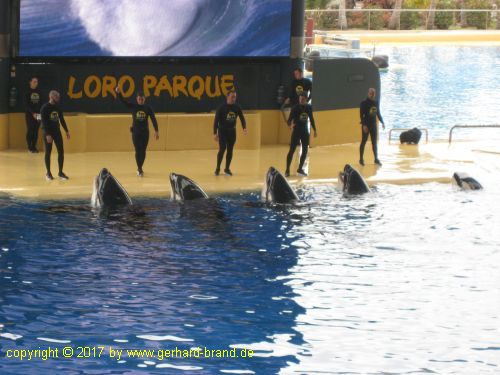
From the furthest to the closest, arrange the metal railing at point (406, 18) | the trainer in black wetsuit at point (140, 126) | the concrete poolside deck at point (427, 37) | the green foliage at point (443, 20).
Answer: the green foliage at point (443, 20) < the metal railing at point (406, 18) < the concrete poolside deck at point (427, 37) < the trainer in black wetsuit at point (140, 126)

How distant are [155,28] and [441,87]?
20.0 metres

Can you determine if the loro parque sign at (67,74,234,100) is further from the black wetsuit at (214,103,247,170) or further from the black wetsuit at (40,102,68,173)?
the black wetsuit at (40,102,68,173)

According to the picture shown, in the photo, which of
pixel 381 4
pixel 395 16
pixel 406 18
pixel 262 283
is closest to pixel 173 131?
Answer: pixel 262 283

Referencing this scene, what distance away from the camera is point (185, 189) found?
63.9ft

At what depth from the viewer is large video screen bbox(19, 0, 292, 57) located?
2297 centimetres

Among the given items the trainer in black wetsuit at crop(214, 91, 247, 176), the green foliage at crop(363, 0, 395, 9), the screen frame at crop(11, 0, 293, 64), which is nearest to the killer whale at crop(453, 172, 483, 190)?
the trainer in black wetsuit at crop(214, 91, 247, 176)

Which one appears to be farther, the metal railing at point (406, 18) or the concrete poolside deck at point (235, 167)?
the metal railing at point (406, 18)

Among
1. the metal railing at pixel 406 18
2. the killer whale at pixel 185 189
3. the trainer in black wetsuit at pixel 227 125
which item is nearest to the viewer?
the killer whale at pixel 185 189

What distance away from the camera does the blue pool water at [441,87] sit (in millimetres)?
34312

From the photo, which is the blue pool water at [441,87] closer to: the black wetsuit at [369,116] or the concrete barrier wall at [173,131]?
the concrete barrier wall at [173,131]

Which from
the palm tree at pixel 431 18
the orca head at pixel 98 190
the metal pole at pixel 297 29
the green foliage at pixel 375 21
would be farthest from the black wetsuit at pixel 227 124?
the palm tree at pixel 431 18

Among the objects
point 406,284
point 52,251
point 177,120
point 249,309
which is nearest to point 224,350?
point 249,309

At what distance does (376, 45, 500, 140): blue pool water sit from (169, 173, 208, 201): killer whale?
11341 millimetres

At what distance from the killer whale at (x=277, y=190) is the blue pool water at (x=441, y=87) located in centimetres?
1038
